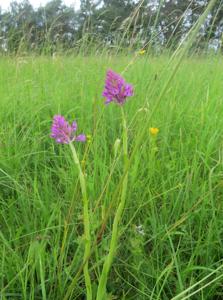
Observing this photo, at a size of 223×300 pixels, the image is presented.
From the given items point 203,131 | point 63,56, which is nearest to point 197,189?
point 203,131

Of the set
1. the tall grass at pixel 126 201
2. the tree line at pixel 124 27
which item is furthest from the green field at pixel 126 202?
the tree line at pixel 124 27

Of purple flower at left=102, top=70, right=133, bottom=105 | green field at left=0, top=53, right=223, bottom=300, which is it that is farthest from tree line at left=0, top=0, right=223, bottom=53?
purple flower at left=102, top=70, right=133, bottom=105

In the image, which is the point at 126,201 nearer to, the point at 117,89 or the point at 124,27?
the point at 117,89

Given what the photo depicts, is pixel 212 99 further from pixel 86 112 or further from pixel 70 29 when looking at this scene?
pixel 70 29

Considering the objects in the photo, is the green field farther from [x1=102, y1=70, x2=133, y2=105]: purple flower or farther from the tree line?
the tree line

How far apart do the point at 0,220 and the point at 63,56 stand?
93.0 inches

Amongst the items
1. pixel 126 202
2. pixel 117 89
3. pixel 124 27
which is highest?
pixel 124 27

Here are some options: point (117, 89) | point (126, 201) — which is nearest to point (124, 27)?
point (126, 201)

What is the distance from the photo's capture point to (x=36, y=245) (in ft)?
2.84

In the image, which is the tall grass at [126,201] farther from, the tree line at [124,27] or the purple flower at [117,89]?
the tree line at [124,27]

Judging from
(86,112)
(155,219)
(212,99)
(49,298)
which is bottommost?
(49,298)

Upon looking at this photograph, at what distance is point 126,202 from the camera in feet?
3.73

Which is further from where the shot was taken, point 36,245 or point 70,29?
point 70,29

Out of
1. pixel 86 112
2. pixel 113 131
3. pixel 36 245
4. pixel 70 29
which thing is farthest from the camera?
pixel 70 29
